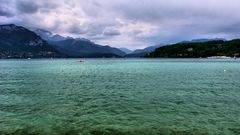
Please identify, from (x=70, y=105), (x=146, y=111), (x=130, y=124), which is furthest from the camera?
(x=70, y=105)

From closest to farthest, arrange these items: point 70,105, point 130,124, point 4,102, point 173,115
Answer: point 130,124 < point 173,115 < point 70,105 < point 4,102

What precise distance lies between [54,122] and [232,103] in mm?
24461

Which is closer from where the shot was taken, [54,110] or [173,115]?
[173,115]

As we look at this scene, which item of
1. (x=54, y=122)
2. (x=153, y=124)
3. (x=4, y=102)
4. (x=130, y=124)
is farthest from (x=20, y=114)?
(x=153, y=124)

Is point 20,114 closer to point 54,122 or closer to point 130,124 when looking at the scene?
point 54,122

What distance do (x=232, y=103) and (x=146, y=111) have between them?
44.0ft

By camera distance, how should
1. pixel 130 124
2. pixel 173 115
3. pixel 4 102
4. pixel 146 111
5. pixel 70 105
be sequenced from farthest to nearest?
1. pixel 4 102
2. pixel 70 105
3. pixel 146 111
4. pixel 173 115
5. pixel 130 124

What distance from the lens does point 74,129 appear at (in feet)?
82.0

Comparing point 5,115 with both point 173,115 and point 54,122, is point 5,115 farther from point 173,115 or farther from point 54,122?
point 173,115

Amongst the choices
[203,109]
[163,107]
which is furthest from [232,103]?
[163,107]

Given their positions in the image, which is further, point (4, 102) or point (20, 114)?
point (4, 102)

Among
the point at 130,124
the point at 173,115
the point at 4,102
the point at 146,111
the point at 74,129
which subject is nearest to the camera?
the point at 74,129

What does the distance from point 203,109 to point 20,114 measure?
72.4ft

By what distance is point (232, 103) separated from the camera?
37.7 m
